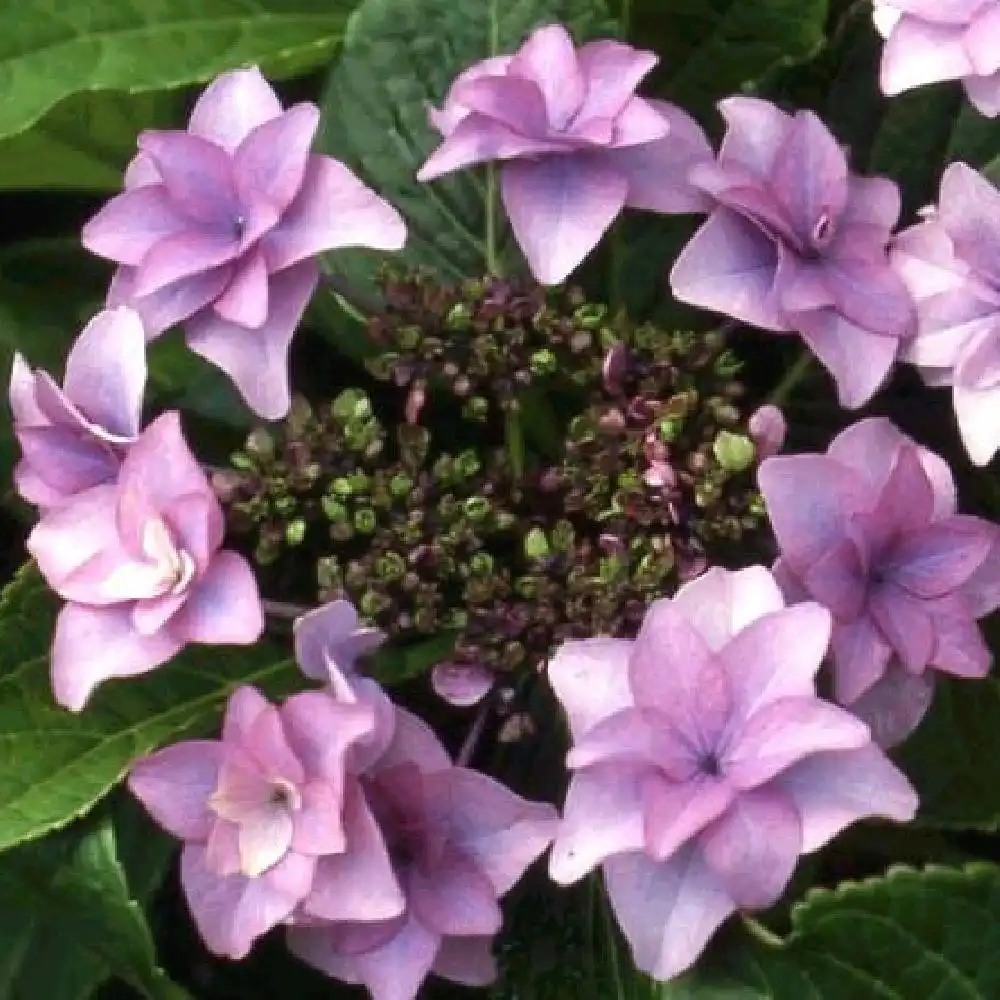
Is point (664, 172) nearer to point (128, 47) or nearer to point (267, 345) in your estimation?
point (267, 345)

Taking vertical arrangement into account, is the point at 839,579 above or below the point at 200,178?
below

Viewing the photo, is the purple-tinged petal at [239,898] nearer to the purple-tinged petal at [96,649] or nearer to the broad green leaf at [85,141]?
the purple-tinged petal at [96,649]

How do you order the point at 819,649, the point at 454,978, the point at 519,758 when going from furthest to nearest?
the point at 519,758 → the point at 454,978 → the point at 819,649

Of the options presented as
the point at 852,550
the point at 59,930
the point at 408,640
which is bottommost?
the point at 59,930

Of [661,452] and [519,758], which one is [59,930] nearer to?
[519,758]

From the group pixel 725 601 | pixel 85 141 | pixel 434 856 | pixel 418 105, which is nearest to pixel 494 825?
pixel 434 856

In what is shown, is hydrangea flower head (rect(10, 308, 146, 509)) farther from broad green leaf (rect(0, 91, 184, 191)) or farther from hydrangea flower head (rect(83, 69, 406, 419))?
broad green leaf (rect(0, 91, 184, 191))

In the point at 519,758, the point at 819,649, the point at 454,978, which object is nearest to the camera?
the point at 819,649

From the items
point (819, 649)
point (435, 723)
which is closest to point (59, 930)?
point (435, 723)
